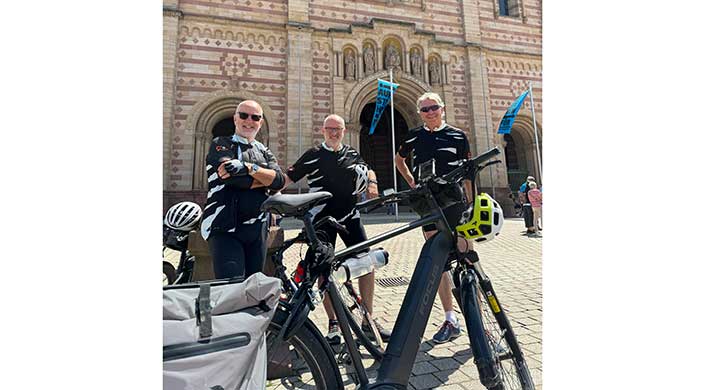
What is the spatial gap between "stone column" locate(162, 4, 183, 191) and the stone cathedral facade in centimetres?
4

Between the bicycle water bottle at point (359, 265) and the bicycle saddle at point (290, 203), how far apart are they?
30 cm

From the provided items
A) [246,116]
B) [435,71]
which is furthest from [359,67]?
[246,116]

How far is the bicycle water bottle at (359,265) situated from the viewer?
1.46 metres

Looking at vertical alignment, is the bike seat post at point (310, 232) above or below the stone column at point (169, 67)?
below

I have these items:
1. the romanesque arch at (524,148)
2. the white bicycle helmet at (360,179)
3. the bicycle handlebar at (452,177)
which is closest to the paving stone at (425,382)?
the bicycle handlebar at (452,177)

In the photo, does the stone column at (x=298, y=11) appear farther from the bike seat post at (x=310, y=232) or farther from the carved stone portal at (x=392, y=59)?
the bike seat post at (x=310, y=232)

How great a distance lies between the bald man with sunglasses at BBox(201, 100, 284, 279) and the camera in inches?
79.5

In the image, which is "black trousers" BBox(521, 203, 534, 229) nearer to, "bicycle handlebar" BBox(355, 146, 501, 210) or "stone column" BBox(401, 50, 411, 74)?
"stone column" BBox(401, 50, 411, 74)

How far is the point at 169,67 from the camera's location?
11.6 metres

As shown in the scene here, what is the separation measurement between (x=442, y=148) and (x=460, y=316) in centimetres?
178

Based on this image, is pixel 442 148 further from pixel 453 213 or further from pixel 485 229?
pixel 485 229

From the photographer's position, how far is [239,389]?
1101 mm

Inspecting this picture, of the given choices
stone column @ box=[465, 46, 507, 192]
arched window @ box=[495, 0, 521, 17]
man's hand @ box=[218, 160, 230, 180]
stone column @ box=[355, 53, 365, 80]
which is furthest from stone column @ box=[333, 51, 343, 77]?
man's hand @ box=[218, 160, 230, 180]

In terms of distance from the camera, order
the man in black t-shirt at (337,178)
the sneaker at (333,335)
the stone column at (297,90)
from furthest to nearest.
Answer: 1. the stone column at (297,90)
2. the man in black t-shirt at (337,178)
3. the sneaker at (333,335)
